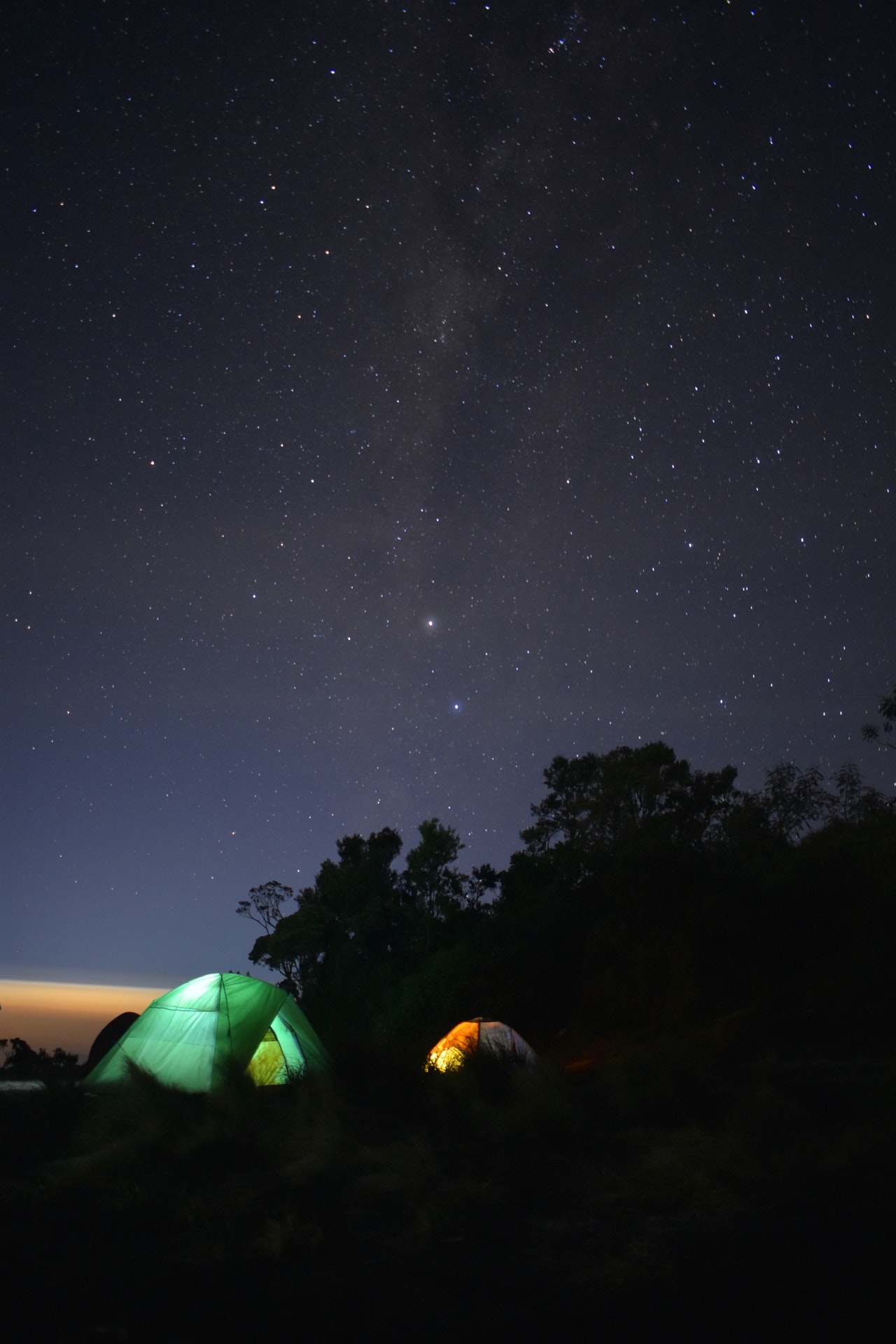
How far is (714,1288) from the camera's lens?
3.66m

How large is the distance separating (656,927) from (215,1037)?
11.8 metres

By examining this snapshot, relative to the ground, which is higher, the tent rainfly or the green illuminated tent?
the green illuminated tent

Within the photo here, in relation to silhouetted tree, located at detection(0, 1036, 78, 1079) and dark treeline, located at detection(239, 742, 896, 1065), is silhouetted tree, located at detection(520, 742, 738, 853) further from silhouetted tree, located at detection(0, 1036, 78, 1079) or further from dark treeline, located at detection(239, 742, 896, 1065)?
silhouetted tree, located at detection(0, 1036, 78, 1079)

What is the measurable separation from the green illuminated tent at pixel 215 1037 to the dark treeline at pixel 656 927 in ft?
2.34

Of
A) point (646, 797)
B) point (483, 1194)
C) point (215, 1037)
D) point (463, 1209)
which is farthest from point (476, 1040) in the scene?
point (646, 797)

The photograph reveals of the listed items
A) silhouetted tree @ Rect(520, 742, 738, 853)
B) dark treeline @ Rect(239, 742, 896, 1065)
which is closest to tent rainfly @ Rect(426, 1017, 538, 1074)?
dark treeline @ Rect(239, 742, 896, 1065)

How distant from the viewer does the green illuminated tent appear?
9.77 meters

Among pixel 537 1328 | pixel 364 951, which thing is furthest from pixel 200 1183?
pixel 364 951

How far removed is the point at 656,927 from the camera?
18.8 meters

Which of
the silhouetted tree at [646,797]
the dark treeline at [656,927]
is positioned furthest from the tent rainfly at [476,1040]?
the silhouetted tree at [646,797]

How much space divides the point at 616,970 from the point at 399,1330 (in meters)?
16.5

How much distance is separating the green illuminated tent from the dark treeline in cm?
71

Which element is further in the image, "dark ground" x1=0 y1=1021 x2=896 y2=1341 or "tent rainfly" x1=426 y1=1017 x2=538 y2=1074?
"tent rainfly" x1=426 y1=1017 x2=538 y2=1074

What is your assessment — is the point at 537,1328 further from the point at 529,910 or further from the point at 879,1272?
the point at 529,910
